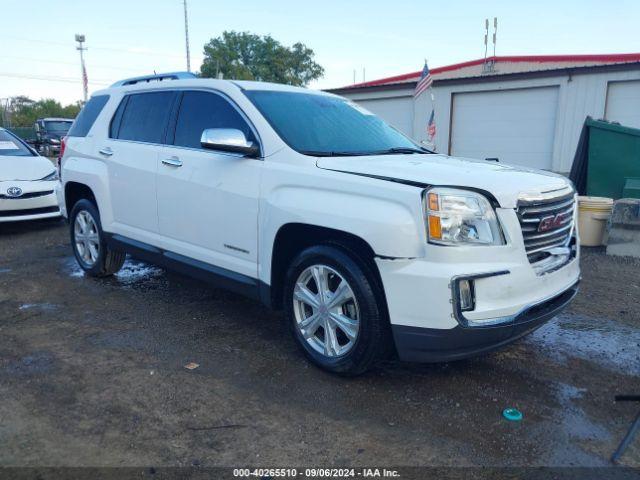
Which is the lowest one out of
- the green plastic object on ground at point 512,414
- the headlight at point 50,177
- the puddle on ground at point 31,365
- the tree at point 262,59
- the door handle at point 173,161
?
the puddle on ground at point 31,365

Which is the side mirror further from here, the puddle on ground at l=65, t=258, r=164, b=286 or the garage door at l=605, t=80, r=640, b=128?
the garage door at l=605, t=80, r=640, b=128

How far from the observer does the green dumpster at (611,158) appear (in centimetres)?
810

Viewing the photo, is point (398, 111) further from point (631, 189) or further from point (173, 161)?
point (173, 161)

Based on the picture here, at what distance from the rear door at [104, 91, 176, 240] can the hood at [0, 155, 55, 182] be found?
3590 millimetres

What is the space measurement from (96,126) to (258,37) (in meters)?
53.5

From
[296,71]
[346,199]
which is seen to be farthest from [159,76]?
[296,71]

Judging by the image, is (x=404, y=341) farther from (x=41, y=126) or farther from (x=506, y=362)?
(x=41, y=126)

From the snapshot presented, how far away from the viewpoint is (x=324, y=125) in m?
4.05


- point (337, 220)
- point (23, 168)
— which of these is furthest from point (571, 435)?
point (23, 168)

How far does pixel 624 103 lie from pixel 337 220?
12747 mm

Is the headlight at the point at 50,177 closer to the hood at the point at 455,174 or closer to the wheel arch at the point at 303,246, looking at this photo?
the wheel arch at the point at 303,246

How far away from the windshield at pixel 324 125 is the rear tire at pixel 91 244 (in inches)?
94.1

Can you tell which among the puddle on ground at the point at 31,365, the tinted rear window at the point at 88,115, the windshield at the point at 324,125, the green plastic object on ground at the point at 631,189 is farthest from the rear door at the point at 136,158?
the green plastic object on ground at the point at 631,189

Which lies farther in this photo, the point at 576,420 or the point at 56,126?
the point at 56,126
